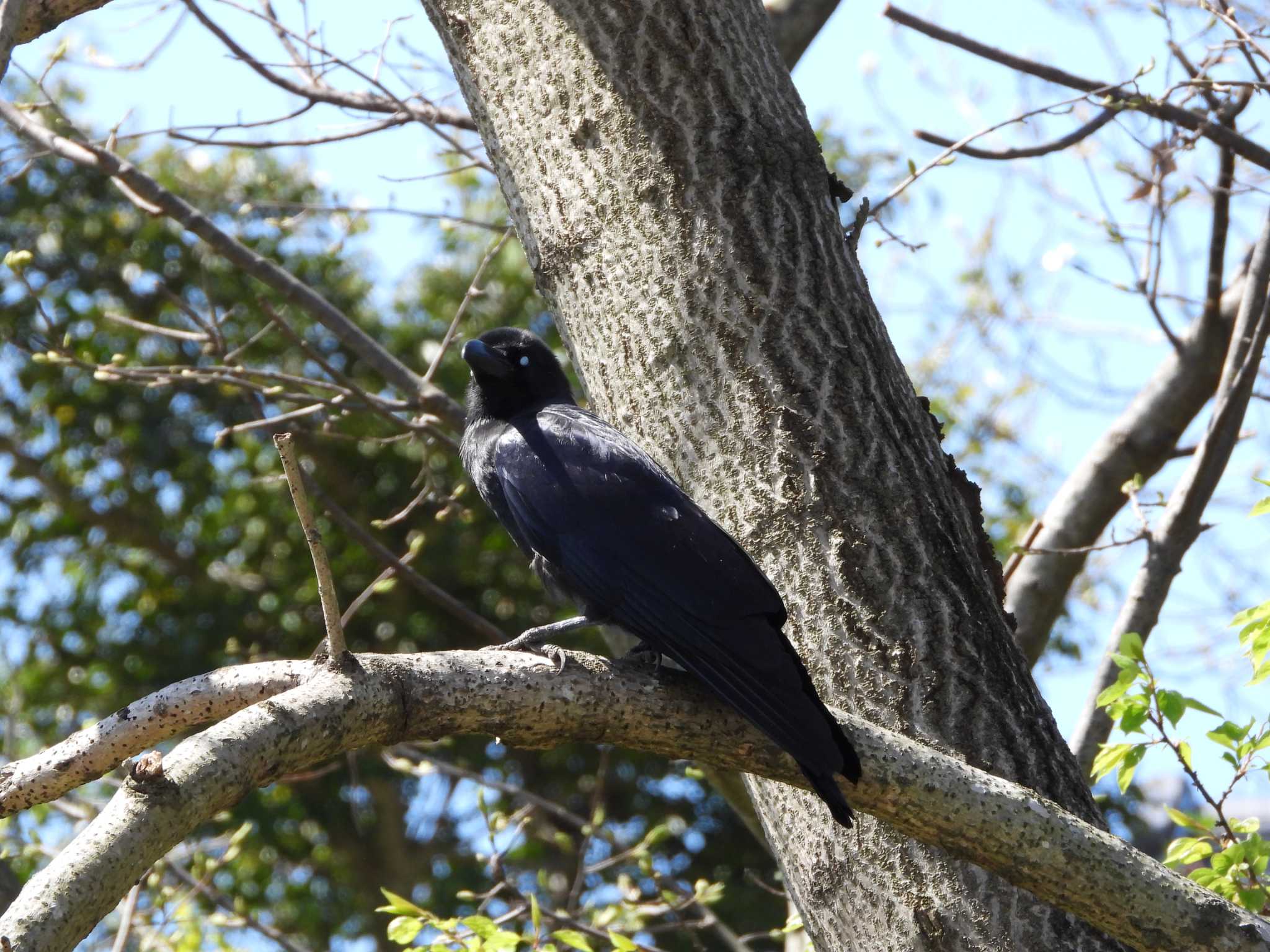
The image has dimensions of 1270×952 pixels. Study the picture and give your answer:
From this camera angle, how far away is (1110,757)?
2.83m

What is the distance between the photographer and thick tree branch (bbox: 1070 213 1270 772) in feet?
12.0

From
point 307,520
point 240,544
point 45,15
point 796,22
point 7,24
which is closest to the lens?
point 307,520

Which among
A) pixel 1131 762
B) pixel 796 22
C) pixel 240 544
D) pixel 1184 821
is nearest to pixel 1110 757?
pixel 1131 762

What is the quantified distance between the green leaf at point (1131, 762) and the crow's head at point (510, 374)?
5.71 feet

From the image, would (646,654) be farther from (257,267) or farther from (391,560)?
(257,267)

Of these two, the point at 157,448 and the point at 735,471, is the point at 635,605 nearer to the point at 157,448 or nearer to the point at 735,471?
the point at 735,471

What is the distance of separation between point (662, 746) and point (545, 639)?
0.49 m

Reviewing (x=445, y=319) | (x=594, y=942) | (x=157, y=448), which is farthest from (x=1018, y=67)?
(x=157, y=448)

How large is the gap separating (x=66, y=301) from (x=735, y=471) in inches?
207

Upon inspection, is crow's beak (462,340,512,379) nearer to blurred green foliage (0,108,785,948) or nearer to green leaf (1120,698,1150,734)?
green leaf (1120,698,1150,734)

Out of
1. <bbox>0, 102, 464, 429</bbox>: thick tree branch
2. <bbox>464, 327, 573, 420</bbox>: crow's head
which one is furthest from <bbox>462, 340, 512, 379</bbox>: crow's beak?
<bbox>0, 102, 464, 429</bbox>: thick tree branch

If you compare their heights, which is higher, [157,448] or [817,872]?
[157,448]

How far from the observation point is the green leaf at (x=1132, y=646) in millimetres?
2934

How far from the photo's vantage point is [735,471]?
272 cm
